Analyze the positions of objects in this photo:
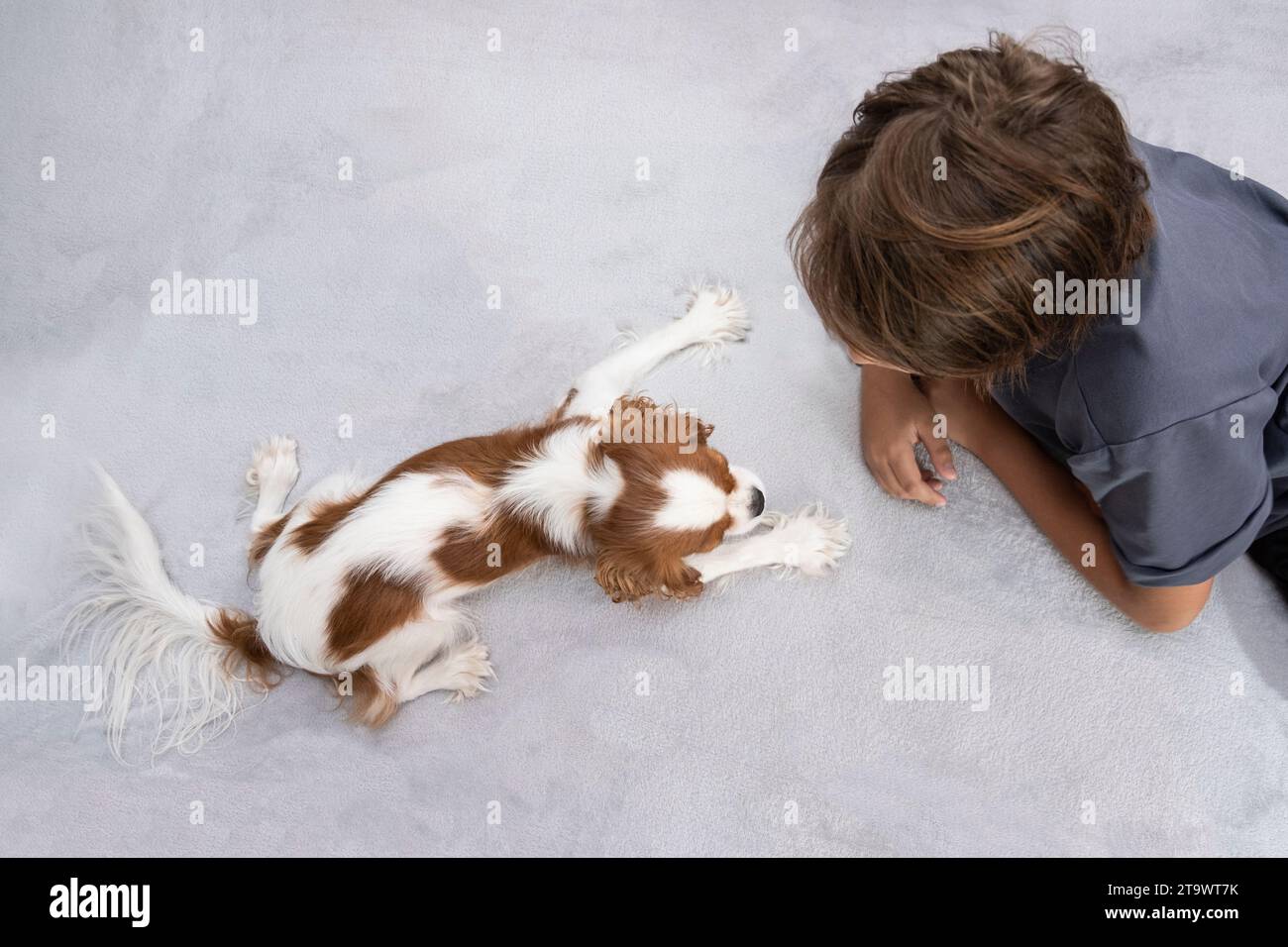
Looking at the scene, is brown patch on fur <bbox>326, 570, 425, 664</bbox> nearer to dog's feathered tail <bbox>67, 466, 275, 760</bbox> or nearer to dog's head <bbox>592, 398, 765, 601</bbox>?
dog's feathered tail <bbox>67, 466, 275, 760</bbox>

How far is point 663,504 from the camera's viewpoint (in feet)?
5.80

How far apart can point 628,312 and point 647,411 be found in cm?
42

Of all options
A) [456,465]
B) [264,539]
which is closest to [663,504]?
[456,465]

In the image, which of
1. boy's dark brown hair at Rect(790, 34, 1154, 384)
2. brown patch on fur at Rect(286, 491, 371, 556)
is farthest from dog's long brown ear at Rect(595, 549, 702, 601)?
boy's dark brown hair at Rect(790, 34, 1154, 384)

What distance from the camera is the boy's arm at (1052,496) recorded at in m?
1.99

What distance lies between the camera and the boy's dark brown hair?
3.58ft

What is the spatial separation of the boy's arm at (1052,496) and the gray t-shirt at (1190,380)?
0.39 metres

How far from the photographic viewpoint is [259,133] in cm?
245

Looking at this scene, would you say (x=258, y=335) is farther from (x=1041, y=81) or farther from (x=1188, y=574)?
(x=1188, y=574)

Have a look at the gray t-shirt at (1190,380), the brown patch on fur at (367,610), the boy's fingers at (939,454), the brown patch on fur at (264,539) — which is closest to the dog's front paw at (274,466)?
the brown patch on fur at (264,539)

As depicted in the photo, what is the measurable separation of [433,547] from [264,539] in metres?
0.51

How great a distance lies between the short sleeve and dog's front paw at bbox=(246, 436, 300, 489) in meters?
1.75

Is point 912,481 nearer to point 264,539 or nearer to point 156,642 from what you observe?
point 264,539

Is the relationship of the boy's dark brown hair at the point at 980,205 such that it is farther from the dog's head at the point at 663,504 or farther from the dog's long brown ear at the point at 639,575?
the dog's long brown ear at the point at 639,575
